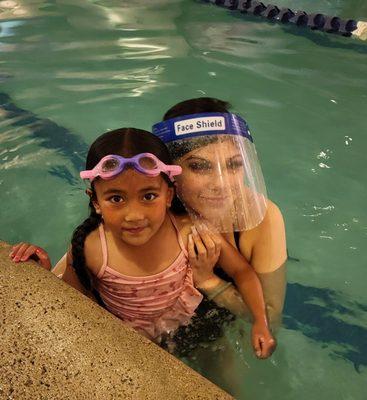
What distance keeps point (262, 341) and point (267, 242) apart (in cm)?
56

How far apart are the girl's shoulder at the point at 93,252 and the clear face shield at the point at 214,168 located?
485mm

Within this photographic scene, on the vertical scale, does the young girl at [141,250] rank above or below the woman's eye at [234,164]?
below

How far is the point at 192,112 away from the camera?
2547mm

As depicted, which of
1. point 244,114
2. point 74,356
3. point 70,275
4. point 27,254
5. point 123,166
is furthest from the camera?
point 244,114

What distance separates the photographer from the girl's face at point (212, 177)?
2.38 meters

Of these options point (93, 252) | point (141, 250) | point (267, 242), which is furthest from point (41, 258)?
point (267, 242)

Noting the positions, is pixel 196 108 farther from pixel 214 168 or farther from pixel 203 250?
pixel 203 250

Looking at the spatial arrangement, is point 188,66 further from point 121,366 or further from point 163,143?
point 121,366

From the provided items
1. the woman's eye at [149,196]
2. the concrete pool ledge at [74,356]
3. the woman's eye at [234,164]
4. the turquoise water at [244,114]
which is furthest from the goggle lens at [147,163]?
the turquoise water at [244,114]

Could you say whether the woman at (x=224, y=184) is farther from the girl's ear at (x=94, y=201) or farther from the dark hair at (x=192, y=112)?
the girl's ear at (x=94, y=201)

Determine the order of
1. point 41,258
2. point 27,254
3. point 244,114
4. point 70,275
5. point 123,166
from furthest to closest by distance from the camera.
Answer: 1. point 244,114
2. point 70,275
3. point 41,258
4. point 27,254
5. point 123,166

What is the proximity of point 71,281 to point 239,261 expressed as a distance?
90 cm

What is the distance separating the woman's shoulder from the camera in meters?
2.64

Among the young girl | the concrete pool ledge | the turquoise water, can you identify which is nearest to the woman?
the young girl
